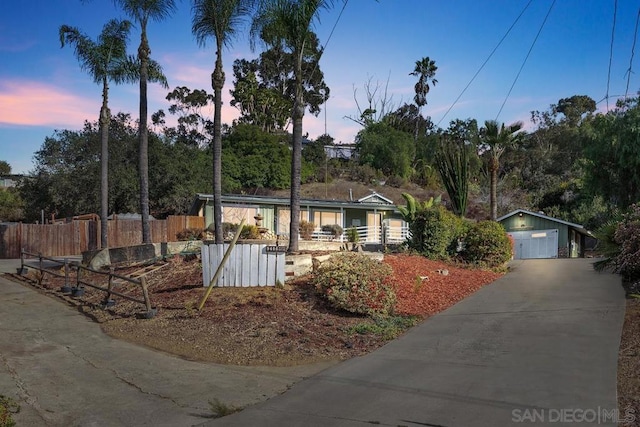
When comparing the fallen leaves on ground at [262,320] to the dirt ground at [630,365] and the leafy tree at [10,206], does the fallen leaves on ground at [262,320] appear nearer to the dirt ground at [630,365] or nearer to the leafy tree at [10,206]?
the dirt ground at [630,365]

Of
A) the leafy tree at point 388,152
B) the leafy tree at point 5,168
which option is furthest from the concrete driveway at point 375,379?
the leafy tree at point 5,168

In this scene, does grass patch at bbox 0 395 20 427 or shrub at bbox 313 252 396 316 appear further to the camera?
shrub at bbox 313 252 396 316

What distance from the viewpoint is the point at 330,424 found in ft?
18.8

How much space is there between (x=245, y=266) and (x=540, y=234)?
28576 mm

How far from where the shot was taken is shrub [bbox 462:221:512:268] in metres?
19.0

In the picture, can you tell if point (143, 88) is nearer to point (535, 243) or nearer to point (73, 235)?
point (73, 235)

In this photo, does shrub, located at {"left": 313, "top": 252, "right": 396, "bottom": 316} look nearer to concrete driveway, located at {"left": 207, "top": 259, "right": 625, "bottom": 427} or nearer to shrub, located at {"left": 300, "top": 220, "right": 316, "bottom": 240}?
concrete driveway, located at {"left": 207, "top": 259, "right": 625, "bottom": 427}

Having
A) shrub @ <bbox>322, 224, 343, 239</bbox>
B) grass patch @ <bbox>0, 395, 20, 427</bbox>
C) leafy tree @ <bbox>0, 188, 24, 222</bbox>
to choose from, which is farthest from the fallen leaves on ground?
leafy tree @ <bbox>0, 188, 24, 222</bbox>

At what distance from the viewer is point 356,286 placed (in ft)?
37.4

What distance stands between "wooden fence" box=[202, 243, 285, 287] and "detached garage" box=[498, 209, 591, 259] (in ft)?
85.6

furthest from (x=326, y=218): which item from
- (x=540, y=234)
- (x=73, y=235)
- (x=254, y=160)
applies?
(x=254, y=160)

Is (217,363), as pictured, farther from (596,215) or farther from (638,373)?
(596,215)

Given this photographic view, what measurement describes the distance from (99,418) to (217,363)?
2576mm

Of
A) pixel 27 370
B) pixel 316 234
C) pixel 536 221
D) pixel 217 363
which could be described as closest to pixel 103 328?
pixel 27 370
